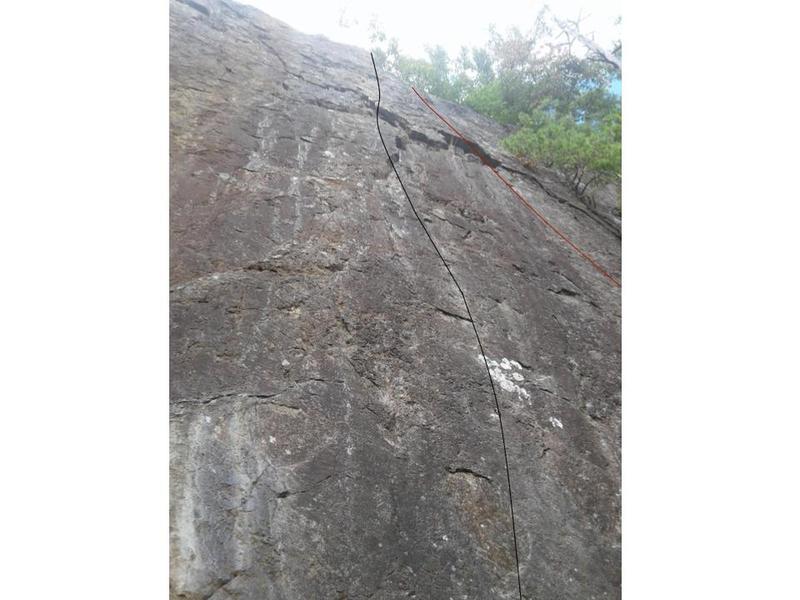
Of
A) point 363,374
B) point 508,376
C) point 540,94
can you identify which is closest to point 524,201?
point 508,376

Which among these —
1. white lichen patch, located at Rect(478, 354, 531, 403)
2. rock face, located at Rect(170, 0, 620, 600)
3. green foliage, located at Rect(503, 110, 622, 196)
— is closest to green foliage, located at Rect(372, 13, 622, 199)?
green foliage, located at Rect(503, 110, 622, 196)

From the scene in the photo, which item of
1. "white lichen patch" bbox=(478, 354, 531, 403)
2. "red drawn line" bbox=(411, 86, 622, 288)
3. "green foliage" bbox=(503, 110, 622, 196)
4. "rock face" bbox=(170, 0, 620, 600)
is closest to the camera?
"rock face" bbox=(170, 0, 620, 600)

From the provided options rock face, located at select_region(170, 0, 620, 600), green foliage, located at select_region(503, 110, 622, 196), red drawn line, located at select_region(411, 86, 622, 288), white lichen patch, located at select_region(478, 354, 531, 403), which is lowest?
rock face, located at select_region(170, 0, 620, 600)

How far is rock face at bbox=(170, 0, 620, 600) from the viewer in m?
3.36

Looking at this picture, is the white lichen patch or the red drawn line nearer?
the white lichen patch

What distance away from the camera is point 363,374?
4.27 m

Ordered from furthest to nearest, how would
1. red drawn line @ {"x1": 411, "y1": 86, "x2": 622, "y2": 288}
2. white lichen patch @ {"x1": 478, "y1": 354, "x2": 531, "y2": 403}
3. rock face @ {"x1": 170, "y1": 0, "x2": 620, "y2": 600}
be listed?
red drawn line @ {"x1": 411, "y1": 86, "x2": 622, "y2": 288}
white lichen patch @ {"x1": 478, "y1": 354, "x2": 531, "y2": 403}
rock face @ {"x1": 170, "y1": 0, "x2": 620, "y2": 600}

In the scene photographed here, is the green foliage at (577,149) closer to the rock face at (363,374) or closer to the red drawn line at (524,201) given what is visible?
the red drawn line at (524,201)

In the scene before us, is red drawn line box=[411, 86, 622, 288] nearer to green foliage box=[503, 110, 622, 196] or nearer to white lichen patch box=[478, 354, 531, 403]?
green foliage box=[503, 110, 622, 196]

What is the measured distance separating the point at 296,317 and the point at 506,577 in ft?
7.24

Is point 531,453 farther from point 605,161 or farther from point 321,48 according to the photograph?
point 321,48

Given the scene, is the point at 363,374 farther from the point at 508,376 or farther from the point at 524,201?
the point at 524,201

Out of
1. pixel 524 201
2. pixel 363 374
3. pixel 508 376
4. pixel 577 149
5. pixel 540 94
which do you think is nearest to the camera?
pixel 363 374

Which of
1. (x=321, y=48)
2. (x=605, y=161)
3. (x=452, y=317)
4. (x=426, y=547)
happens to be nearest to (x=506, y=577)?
(x=426, y=547)
